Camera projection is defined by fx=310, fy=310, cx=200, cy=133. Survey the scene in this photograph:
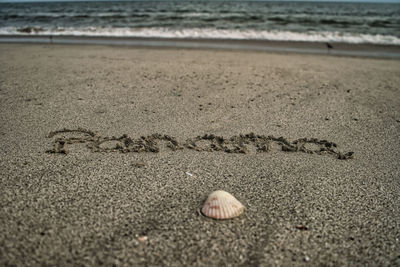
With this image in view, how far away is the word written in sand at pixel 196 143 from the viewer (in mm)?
2746

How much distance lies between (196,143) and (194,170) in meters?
0.51

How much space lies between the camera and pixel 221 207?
1857 millimetres

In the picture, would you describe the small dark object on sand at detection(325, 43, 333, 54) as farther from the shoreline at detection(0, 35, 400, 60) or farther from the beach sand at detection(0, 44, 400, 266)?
the beach sand at detection(0, 44, 400, 266)

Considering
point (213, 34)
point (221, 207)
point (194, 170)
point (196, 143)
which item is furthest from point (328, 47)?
point (221, 207)

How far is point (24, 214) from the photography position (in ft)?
5.99

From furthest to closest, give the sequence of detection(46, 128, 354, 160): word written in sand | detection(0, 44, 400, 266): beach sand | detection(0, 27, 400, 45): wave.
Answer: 1. detection(0, 27, 400, 45): wave
2. detection(46, 128, 354, 160): word written in sand
3. detection(0, 44, 400, 266): beach sand

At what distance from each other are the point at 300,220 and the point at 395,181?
1.01 m

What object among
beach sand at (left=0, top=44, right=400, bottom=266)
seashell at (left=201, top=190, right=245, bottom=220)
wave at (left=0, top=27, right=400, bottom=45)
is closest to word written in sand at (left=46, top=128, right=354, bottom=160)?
beach sand at (left=0, top=44, right=400, bottom=266)

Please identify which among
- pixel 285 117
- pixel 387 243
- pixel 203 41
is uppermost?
pixel 203 41

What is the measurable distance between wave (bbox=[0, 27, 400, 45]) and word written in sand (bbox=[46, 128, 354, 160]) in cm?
794

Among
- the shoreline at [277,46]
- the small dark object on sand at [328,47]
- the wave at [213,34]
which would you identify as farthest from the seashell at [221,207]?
the wave at [213,34]

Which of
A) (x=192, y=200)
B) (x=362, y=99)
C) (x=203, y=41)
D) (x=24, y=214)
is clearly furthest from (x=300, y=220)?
(x=203, y=41)

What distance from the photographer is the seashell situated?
6.04 feet

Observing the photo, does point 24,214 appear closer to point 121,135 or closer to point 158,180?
point 158,180
